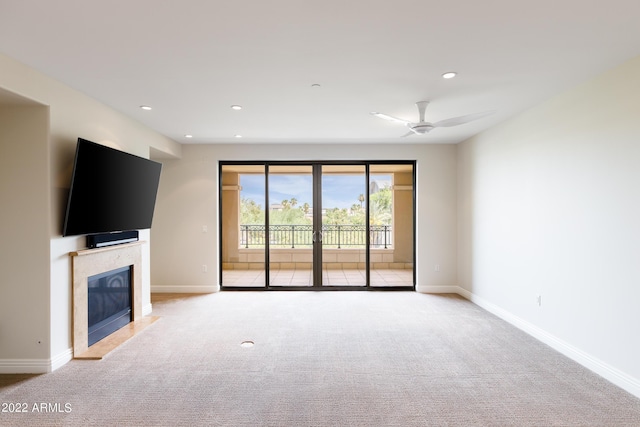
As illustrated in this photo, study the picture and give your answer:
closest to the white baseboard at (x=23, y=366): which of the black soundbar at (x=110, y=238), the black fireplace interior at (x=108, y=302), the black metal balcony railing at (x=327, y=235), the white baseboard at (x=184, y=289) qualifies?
the black fireplace interior at (x=108, y=302)

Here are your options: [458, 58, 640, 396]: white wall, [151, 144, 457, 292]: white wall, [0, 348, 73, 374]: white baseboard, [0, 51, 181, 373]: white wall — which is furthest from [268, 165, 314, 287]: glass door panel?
[0, 348, 73, 374]: white baseboard

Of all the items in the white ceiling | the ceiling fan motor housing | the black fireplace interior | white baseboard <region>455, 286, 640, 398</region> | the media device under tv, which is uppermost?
the white ceiling

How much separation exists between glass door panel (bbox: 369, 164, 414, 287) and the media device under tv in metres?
3.82

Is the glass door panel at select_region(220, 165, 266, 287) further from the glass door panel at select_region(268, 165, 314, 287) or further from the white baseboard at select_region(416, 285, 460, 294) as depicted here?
the white baseboard at select_region(416, 285, 460, 294)

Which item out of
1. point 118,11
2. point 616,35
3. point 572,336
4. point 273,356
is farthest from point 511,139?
point 118,11

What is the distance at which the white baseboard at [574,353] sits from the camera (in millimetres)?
2773

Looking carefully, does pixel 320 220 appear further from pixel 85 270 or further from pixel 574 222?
pixel 574 222

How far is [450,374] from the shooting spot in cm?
305

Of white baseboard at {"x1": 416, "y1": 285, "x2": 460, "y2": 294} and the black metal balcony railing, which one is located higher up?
→ the black metal balcony railing

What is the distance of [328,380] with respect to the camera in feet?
9.66

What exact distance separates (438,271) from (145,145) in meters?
5.33

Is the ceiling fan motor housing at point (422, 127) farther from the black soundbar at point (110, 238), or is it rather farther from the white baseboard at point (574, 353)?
the black soundbar at point (110, 238)

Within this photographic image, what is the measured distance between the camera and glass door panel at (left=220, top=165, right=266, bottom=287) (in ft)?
21.1

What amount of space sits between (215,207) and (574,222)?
17.4ft
